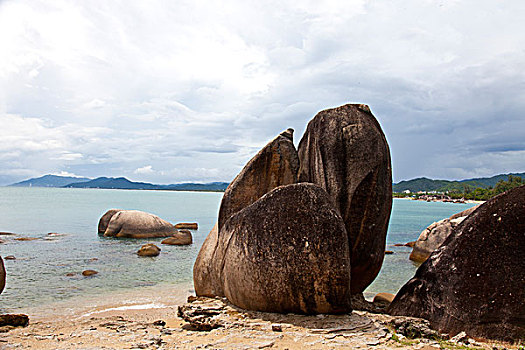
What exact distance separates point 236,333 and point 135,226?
22952mm

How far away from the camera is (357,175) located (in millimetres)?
8883

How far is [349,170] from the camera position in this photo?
901 cm

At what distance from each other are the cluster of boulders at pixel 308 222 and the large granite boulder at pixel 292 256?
2 cm

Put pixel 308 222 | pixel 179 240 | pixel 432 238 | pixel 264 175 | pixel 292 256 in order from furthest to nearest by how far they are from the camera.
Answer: pixel 179 240 < pixel 432 238 < pixel 264 175 < pixel 308 222 < pixel 292 256

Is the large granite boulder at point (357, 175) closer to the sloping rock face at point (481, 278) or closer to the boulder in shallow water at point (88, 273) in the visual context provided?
the sloping rock face at point (481, 278)

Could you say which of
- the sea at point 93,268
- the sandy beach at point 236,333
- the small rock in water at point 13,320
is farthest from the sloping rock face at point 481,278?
the small rock in water at point 13,320

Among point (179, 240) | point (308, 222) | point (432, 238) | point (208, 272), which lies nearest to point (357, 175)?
point (308, 222)

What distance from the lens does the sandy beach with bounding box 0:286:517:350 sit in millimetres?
6086

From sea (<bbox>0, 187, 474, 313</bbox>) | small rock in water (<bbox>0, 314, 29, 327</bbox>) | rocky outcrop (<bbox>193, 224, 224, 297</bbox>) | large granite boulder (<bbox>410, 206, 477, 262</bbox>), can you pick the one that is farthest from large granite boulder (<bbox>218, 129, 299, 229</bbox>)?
large granite boulder (<bbox>410, 206, 477, 262</bbox>)

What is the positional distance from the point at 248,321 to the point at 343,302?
1703 millimetres

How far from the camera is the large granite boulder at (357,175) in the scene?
29.0 feet

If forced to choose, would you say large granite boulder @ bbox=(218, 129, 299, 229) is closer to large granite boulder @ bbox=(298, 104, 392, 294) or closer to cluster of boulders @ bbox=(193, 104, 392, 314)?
cluster of boulders @ bbox=(193, 104, 392, 314)

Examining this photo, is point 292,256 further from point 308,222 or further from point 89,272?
point 89,272

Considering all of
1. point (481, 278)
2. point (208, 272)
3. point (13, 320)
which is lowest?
point (13, 320)
